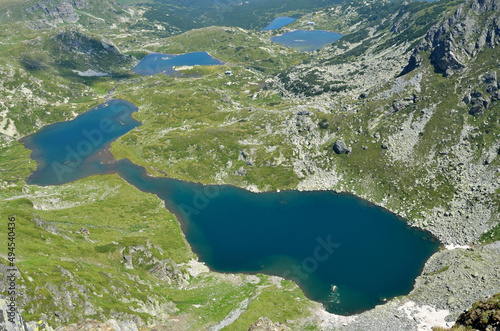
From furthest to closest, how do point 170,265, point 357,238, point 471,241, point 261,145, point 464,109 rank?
point 261,145 < point 464,109 < point 357,238 < point 471,241 < point 170,265

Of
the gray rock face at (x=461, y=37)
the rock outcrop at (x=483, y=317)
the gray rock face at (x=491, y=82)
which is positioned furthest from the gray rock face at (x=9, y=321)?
the gray rock face at (x=461, y=37)

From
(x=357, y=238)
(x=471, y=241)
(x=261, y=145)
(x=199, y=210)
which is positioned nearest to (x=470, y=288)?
(x=471, y=241)

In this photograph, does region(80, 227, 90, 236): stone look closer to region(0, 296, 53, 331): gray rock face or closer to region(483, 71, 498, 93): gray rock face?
region(0, 296, 53, 331): gray rock face

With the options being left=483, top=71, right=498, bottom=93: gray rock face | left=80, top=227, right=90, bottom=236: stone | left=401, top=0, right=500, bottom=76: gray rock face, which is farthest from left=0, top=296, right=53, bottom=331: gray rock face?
left=401, top=0, right=500, bottom=76: gray rock face

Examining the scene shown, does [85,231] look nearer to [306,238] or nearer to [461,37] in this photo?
[306,238]

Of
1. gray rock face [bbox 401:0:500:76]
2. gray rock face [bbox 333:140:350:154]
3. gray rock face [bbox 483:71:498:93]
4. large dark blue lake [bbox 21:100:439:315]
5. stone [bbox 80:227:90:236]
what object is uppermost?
gray rock face [bbox 401:0:500:76]

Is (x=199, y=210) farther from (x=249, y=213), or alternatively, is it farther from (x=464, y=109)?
(x=464, y=109)

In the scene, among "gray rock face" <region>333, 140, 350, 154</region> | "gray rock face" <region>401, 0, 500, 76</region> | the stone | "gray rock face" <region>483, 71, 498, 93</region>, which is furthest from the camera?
"gray rock face" <region>401, 0, 500, 76</region>

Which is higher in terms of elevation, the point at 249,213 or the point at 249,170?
the point at 249,170
